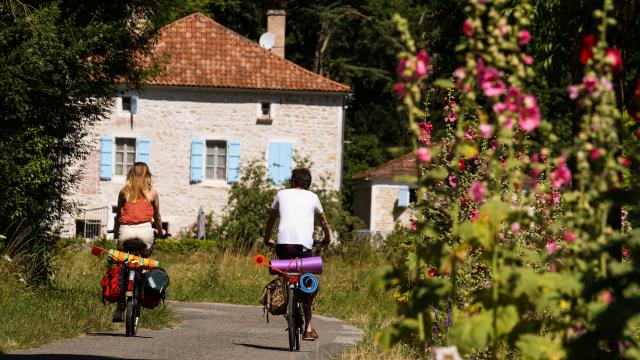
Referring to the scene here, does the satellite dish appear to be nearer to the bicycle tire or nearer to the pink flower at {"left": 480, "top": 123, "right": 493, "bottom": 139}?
the bicycle tire

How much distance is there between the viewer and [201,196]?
1689 inches

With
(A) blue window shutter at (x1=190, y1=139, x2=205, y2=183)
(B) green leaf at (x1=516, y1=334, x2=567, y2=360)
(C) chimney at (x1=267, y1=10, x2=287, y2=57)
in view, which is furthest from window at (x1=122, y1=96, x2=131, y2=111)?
(B) green leaf at (x1=516, y1=334, x2=567, y2=360)

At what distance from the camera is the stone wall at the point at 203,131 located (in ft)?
140

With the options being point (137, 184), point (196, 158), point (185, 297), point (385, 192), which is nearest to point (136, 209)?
point (137, 184)

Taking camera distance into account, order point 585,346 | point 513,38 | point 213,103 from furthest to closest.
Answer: point 213,103, point 513,38, point 585,346

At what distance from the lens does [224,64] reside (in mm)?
42875

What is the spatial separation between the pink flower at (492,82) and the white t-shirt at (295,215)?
6.26 metres

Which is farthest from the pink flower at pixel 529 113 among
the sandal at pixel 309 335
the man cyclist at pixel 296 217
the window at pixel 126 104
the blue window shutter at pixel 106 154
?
the window at pixel 126 104

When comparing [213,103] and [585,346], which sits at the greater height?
[213,103]

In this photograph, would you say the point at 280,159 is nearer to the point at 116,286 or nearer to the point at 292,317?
the point at 116,286

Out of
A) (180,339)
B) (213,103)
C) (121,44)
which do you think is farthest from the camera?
(213,103)

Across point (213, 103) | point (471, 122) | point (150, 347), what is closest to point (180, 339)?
point (150, 347)

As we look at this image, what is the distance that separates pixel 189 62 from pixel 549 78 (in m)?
34.0

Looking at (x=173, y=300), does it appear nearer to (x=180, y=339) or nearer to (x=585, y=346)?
(x=180, y=339)
